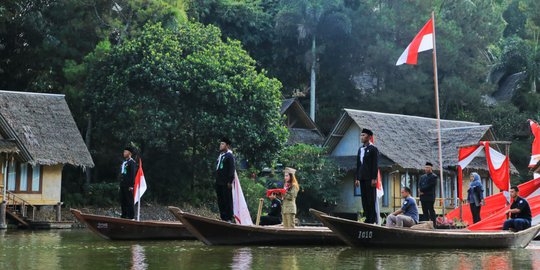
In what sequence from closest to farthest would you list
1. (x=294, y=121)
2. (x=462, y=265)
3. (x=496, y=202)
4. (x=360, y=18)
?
(x=462, y=265) → (x=496, y=202) → (x=294, y=121) → (x=360, y=18)

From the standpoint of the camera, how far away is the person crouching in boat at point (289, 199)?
55.3ft

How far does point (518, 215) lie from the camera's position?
16562mm

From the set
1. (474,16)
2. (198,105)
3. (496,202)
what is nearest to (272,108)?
(198,105)

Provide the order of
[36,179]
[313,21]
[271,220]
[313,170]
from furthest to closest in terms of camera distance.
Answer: [313,21] < [313,170] < [36,179] < [271,220]

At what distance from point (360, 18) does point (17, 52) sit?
19.4 m

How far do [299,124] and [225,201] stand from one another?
28.4 meters

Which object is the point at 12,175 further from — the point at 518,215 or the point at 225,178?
the point at 518,215

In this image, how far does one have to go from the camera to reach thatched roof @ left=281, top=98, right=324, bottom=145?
42.8 metres

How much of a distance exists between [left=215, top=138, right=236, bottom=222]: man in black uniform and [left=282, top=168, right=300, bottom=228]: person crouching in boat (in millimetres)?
1263

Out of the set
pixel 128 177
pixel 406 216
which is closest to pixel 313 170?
pixel 128 177

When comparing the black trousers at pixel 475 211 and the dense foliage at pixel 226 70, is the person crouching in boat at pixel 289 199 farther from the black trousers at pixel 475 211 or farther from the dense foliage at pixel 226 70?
the dense foliage at pixel 226 70

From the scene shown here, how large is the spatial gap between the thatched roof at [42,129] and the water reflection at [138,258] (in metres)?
14.9

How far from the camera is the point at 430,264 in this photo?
11836 mm

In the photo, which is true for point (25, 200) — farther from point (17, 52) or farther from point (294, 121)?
point (294, 121)
